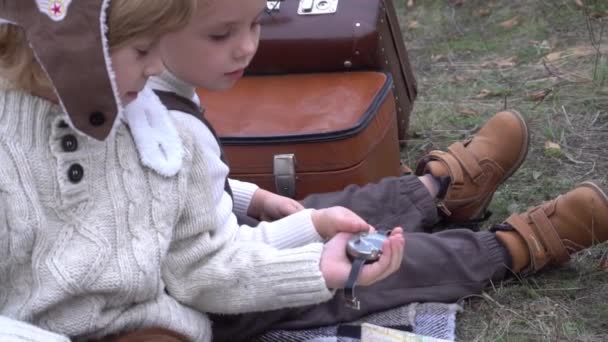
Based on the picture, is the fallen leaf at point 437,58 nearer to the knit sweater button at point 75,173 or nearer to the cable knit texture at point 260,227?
the cable knit texture at point 260,227

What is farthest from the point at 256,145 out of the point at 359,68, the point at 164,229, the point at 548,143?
the point at 548,143

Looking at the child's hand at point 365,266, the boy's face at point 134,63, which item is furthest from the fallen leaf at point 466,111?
the boy's face at point 134,63

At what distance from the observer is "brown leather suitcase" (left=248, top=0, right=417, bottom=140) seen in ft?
9.49

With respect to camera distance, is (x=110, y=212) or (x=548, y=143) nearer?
(x=110, y=212)

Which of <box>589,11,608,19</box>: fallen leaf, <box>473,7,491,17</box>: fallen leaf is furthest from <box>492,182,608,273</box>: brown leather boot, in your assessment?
<box>473,7,491,17</box>: fallen leaf

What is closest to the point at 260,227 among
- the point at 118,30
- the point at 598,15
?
the point at 118,30

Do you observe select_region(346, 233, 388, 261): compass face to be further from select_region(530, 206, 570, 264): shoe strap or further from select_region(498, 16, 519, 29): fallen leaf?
select_region(498, 16, 519, 29): fallen leaf

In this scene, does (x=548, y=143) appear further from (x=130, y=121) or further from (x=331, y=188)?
(x=130, y=121)

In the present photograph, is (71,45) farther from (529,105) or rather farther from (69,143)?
(529,105)

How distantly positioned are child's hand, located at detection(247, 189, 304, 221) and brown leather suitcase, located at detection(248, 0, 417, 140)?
76 centimetres

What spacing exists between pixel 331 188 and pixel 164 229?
94 cm

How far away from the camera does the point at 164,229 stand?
5.64 ft

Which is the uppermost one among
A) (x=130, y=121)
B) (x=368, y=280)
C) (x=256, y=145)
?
(x=130, y=121)

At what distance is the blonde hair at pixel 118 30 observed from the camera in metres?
1.47
